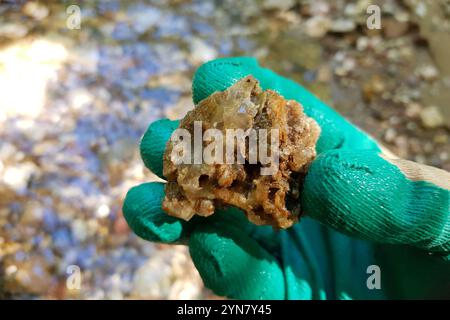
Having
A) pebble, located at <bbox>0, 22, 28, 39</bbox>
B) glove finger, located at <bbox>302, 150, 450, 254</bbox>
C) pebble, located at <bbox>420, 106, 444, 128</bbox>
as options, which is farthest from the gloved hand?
pebble, located at <bbox>0, 22, 28, 39</bbox>

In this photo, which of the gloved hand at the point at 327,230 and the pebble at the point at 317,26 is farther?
the pebble at the point at 317,26

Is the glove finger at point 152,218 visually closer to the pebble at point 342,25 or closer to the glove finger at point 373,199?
the glove finger at point 373,199

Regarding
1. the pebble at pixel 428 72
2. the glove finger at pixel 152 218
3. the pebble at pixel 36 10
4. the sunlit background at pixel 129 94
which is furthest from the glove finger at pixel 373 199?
the pebble at pixel 36 10

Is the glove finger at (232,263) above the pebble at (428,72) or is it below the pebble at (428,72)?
below

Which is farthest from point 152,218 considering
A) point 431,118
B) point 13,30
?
point 13,30

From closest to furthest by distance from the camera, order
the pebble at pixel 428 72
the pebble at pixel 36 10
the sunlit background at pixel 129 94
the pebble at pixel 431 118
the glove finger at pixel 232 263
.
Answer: the glove finger at pixel 232 263 → the sunlit background at pixel 129 94 → the pebble at pixel 431 118 → the pebble at pixel 428 72 → the pebble at pixel 36 10

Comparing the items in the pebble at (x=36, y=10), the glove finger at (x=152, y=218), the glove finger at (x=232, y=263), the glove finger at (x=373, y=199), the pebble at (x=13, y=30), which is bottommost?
the glove finger at (x=232, y=263)

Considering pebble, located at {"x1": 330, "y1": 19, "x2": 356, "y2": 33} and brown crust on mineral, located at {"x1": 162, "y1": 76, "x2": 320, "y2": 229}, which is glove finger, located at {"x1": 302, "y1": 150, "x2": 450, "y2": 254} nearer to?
brown crust on mineral, located at {"x1": 162, "y1": 76, "x2": 320, "y2": 229}
